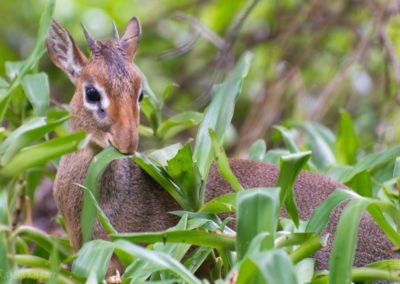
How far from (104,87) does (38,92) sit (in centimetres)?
31

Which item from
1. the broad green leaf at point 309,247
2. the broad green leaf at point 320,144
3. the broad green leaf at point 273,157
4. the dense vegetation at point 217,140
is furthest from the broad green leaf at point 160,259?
the broad green leaf at point 320,144

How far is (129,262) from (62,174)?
0.54 metres

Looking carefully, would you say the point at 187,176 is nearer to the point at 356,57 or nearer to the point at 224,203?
the point at 224,203

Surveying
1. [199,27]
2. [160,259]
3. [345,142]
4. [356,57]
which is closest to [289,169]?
[160,259]

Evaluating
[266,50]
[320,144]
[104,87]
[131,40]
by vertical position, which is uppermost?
[131,40]

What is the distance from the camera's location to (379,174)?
2.00m

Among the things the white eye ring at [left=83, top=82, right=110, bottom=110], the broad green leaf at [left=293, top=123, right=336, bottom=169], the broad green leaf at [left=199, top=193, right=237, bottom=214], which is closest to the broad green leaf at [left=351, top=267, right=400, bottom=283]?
the broad green leaf at [left=199, top=193, right=237, bottom=214]

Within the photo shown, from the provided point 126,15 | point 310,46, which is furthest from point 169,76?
point 310,46

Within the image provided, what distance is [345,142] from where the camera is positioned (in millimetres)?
2381

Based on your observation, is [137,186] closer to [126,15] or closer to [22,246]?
[22,246]

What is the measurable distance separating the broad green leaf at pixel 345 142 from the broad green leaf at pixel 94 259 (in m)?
1.42

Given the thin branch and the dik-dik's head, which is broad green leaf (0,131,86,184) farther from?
the thin branch

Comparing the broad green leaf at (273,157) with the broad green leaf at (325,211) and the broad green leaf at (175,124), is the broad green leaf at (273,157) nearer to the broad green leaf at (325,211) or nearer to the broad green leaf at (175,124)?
the broad green leaf at (175,124)

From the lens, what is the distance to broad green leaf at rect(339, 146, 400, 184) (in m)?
1.75
